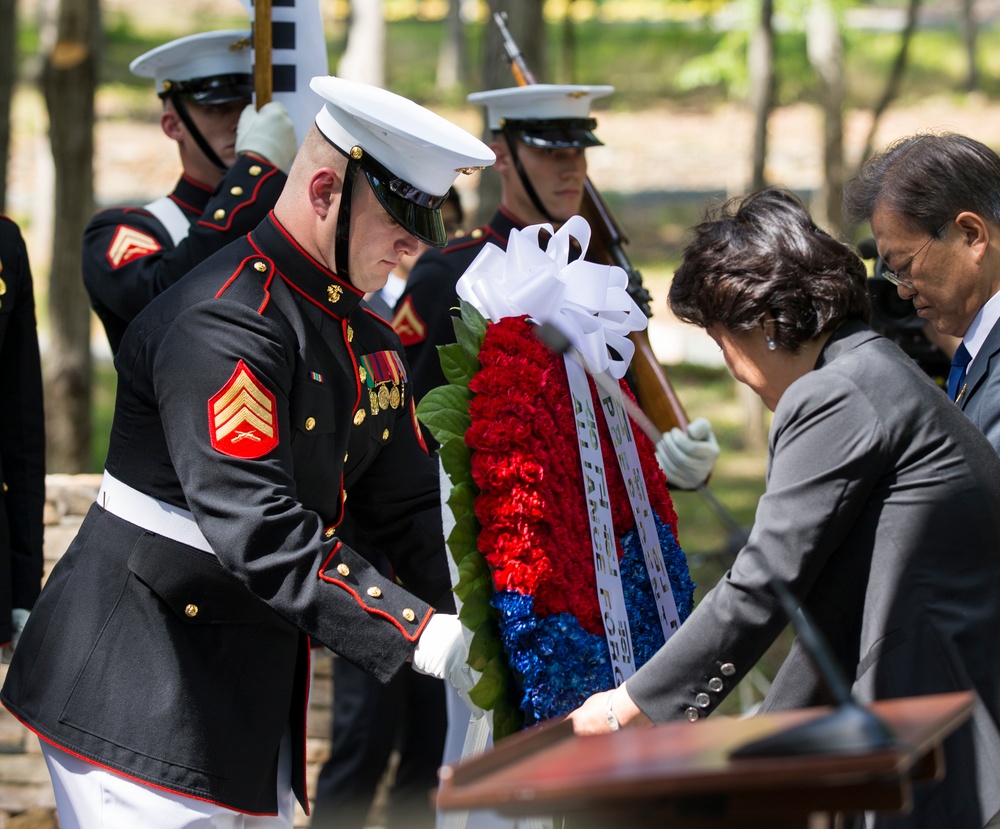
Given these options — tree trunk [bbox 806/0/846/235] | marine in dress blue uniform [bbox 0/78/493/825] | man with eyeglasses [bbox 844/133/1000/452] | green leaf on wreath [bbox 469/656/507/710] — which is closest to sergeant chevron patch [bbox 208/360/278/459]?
marine in dress blue uniform [bbox 0/78/493/825]

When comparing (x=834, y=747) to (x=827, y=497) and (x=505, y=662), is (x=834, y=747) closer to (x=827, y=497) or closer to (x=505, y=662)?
(x=827, y=497)

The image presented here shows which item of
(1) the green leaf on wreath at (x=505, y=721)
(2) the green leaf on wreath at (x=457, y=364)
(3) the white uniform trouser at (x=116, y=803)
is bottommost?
(3) the white uniform trouser at (x=116, y=803)

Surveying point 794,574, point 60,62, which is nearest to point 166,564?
point 794,574

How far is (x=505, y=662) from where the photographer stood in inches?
93.2

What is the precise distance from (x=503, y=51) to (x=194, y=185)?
2.47m

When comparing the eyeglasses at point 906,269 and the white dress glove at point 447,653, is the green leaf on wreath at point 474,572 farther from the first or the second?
the eyeglasses at point 906,269

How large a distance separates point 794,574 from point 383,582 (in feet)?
2.58

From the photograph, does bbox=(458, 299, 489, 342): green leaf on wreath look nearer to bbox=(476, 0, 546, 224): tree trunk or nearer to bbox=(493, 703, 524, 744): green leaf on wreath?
bbox=(493, 703, 524, 744): green leaf on wreath

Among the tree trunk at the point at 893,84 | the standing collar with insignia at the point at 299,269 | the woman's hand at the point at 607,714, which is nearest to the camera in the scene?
the woman's hand at the point at 607,714

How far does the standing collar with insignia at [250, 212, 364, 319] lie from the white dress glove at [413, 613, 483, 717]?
69 centimetres

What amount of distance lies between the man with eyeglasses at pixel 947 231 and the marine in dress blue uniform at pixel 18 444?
2041 mm

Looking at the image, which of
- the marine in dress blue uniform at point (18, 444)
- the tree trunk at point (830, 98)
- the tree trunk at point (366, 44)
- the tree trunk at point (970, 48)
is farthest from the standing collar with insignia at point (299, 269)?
the tree trunk at point (970, 48)

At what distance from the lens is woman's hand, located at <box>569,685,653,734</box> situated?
222 centimetres

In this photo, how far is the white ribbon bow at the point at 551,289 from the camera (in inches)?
98.7
